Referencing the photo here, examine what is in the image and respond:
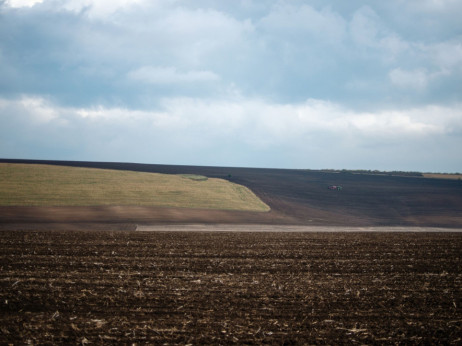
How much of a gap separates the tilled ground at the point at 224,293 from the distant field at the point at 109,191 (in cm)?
1758

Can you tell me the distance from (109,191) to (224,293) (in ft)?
101

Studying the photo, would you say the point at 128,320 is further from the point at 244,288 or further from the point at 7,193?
the point at 7,193

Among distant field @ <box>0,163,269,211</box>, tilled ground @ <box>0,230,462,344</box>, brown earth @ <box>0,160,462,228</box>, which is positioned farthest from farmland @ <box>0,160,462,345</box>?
distant field @ <box>0,163,269,211</box>

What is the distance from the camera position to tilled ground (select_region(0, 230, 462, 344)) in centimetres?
747

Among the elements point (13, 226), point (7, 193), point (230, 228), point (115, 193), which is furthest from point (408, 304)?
point (7, 193)

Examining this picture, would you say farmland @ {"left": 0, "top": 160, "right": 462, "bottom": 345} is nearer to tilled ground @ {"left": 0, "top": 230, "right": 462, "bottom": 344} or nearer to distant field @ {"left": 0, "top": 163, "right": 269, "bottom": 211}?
tilled ground @ {"left": 0, "top": 230, "right": 462, "bottom": 344}

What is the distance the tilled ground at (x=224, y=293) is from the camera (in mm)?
7469

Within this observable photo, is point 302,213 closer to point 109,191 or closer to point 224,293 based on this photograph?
point 109,191

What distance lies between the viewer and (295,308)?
8859 mm

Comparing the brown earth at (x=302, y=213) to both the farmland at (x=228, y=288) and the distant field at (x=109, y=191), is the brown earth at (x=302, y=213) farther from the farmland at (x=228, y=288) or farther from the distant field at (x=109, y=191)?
the farmland at (x=228, y=288)

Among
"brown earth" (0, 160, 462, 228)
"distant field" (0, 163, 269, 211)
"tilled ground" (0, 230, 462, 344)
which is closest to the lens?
"tilled ground" (0, 230, 462, 344)

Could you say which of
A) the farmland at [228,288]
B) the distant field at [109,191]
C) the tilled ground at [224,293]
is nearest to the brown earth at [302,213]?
the distant field at [109,191]

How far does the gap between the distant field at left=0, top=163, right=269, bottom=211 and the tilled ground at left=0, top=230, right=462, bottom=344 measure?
17577 millimetres

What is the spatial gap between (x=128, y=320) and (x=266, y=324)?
9.64 feet
